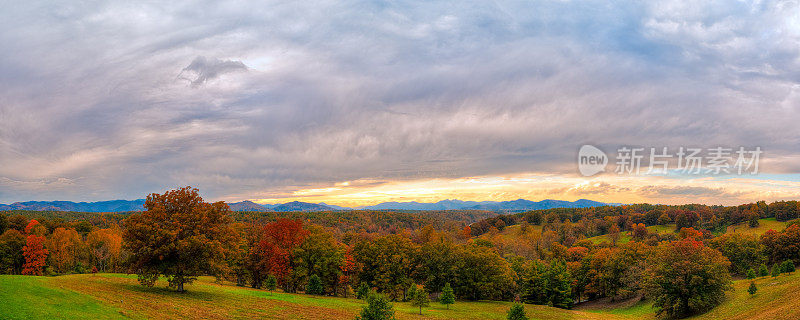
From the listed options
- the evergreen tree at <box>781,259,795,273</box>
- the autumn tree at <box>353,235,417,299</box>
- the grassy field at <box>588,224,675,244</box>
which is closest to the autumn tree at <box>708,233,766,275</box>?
the evergreen tree at <box>781,259,795,273</box>

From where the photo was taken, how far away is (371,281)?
222 feet

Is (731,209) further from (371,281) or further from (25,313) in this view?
(25,313)

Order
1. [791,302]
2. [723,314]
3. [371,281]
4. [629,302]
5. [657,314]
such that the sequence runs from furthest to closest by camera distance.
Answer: [629,302], [371,281], [657,314], [723,314], [791,302]

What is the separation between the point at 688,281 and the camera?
1950 inches

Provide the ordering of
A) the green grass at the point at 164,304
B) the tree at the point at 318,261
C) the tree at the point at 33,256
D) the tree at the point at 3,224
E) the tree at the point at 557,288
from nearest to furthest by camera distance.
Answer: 1. the green grass at the point at 164,304
2. the tree at the point at 318,261
3. the tree at the point at 33,256
4. the tree at the point at 557,288
5. the tree at the point at 3,224

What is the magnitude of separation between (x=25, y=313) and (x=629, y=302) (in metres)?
89.7

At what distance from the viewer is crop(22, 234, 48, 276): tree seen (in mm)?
72938

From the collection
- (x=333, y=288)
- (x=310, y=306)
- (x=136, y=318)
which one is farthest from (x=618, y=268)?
(x=136, y=318)

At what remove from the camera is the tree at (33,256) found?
239 ft

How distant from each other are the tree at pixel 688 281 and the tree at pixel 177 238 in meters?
56.9

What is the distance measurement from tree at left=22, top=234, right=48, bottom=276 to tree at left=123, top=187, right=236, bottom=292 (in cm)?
5869

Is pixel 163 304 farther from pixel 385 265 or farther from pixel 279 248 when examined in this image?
pixel 385 265

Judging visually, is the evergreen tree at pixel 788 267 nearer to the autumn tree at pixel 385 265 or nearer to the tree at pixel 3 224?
the autumn tree at pixel 385 265

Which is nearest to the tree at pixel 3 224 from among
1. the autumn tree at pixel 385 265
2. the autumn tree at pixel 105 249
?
the autumn tree at pixel 105 249
